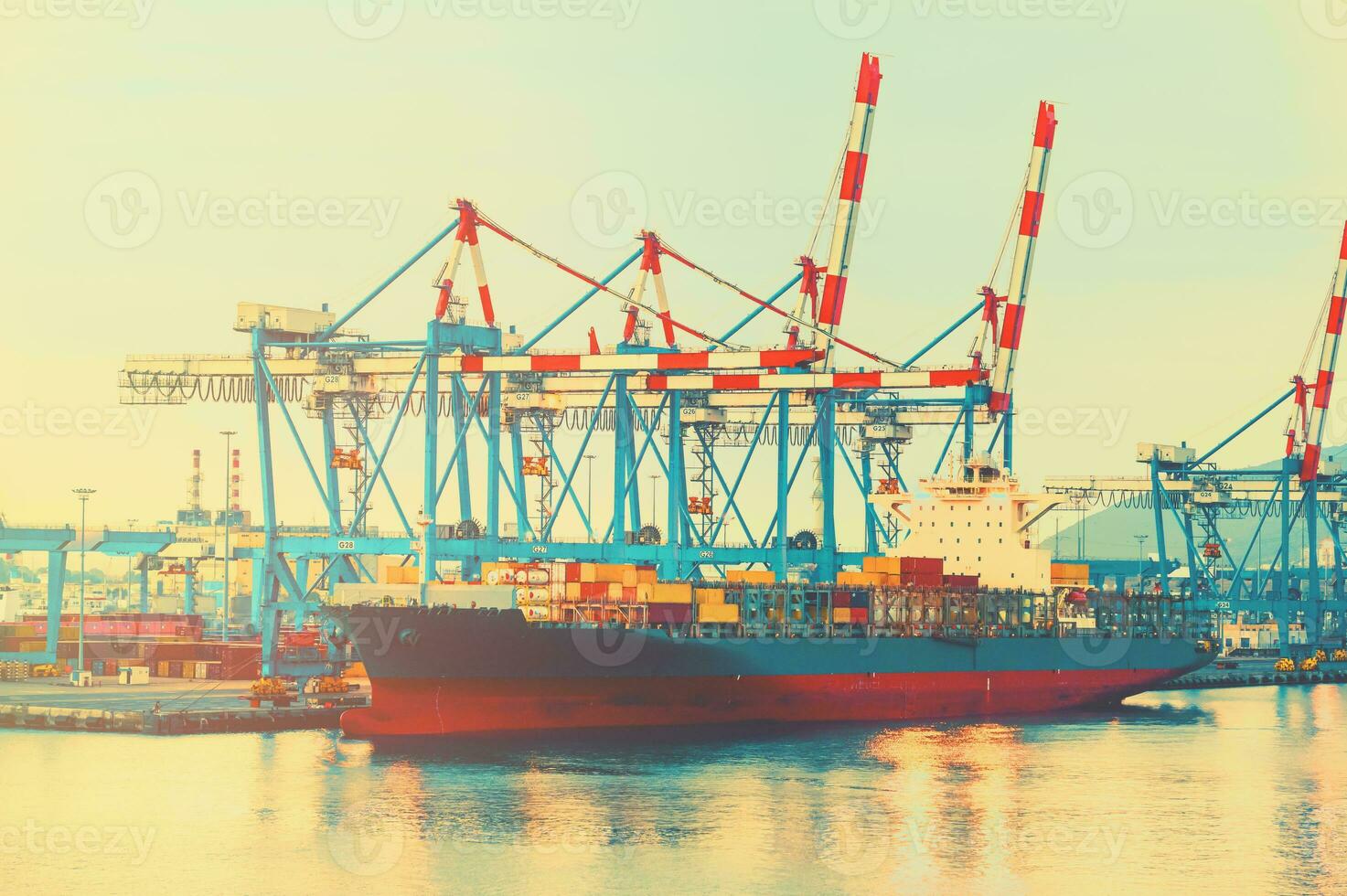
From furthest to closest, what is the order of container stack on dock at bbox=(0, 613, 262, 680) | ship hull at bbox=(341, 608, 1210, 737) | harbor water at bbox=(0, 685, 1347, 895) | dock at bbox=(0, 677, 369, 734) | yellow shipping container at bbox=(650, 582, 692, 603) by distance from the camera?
container stack on dock at bbox=(0, 613, 262, 680), yellow shipping container at bbox=(650, 582, 692, 603), dock at bbox=(0, 677, 369, 734), ship hull at bbox=(341, 608, 1210, 737), harbor water at bbox=(0, 685, 1347, 895)

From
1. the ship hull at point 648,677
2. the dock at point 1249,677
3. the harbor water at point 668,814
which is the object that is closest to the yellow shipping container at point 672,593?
the ship hull at point 648,677

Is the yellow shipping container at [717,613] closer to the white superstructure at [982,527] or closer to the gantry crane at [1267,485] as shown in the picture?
the white superstructure at [982,527]

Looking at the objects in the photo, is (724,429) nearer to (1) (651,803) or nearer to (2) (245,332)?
(2) (245,332)

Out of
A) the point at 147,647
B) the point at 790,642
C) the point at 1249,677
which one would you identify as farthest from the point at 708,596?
the point at 1249,677

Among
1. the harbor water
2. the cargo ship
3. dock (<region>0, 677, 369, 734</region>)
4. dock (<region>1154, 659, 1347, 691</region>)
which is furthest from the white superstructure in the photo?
dock (<region>0, 677, 369, 734</region>)

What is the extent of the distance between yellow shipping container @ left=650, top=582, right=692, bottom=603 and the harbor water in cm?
471

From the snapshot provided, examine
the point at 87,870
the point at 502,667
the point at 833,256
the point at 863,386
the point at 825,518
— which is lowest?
the point at 87,870

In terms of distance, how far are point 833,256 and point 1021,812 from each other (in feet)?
152

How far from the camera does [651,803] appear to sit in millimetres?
43781

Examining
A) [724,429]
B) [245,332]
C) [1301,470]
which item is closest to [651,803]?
[245,332]

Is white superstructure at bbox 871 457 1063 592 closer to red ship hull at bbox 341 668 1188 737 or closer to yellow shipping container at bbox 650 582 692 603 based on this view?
red ship hull at bbox 341 668 1188 737

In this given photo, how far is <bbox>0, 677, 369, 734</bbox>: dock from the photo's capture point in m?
58.3

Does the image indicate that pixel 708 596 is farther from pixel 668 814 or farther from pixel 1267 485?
pixel 1267 485

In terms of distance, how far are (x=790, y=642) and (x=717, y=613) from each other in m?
2.78
